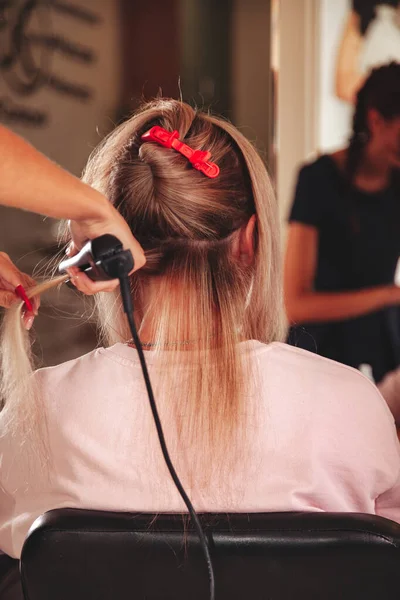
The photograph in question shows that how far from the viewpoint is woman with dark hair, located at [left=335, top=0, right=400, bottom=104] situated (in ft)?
8.09

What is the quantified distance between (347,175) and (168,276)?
3.78ft

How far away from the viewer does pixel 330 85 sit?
2.55 metres

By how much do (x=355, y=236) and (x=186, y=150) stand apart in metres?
1.14

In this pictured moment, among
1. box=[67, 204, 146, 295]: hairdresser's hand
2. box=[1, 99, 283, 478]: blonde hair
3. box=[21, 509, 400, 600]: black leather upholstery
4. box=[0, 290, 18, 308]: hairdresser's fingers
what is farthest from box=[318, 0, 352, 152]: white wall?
box=[21, 509, 400, 600]: black leather upholstery

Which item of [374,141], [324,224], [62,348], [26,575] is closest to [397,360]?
[324,224]

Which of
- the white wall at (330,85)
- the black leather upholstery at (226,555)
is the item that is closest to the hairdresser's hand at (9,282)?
the black leather upholstery at (226,555)

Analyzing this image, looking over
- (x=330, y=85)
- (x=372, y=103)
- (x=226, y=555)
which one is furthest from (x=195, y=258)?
(x=330, y=85)

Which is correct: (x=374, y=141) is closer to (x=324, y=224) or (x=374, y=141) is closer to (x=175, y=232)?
(x=324, y=224)

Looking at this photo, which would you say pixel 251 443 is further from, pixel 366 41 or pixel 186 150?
pixel 366 41

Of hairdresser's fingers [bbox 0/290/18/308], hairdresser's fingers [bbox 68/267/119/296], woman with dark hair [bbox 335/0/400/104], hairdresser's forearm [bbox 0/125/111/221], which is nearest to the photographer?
hairdresser's forearm [bbox 0/125/111/221]

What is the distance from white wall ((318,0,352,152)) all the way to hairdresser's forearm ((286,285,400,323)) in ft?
2.74

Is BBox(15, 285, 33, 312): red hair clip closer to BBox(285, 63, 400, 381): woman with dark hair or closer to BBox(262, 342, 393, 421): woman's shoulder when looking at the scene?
BBox(262, 342, 393, 421): woman's shoulder

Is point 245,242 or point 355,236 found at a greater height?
point 245,242

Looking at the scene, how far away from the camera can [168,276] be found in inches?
34.4
